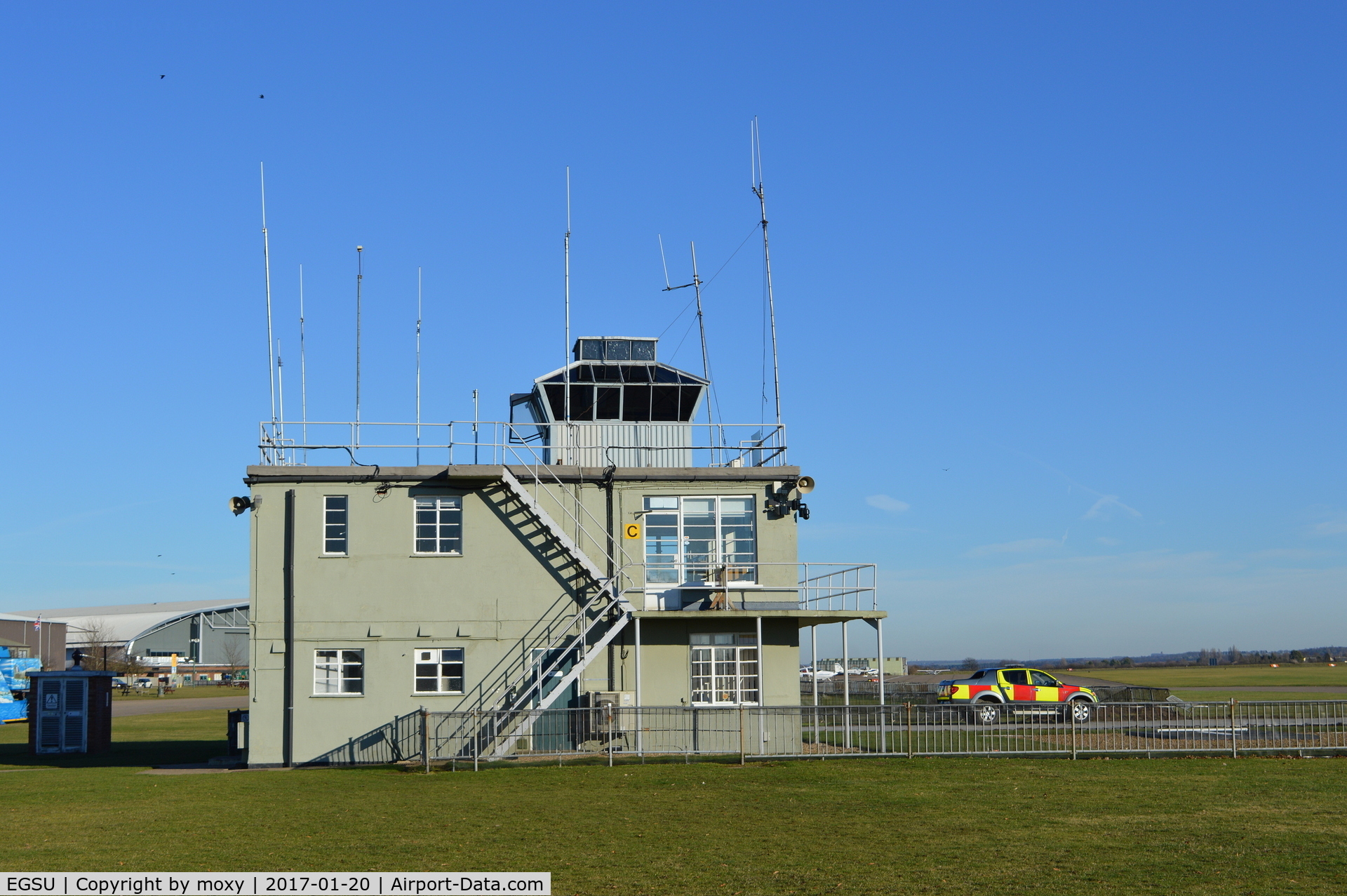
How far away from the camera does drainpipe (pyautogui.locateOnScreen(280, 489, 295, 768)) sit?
27.0m

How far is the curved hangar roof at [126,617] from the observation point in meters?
130

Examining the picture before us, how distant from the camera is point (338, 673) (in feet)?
90.0

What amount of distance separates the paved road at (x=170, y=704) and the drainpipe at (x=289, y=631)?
35.6 m

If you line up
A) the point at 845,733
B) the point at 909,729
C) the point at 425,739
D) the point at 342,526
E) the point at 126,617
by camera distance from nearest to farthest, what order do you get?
1. the point at 425,739
2. the point at 909,729
3. the point at 845,733
4. the point at 342,526
5. the point at 126,617

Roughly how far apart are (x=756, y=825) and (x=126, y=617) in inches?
5410

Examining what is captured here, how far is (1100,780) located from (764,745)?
23.8 feet

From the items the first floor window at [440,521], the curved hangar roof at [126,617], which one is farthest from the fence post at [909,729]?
the curved hangar roof at [126,617]

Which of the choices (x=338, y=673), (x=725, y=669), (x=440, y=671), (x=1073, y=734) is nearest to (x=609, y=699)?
(x=725, y=669)

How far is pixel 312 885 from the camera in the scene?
38.5ft

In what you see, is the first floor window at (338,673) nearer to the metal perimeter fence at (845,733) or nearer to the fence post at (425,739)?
the metal perimeter fence at (845,733)

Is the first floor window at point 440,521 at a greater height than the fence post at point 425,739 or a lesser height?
greater

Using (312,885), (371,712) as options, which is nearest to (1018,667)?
(371,712)

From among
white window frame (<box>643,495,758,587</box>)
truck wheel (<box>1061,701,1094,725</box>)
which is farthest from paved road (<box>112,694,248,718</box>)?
truck wheel (<box>1061,701,1094,725</box>)

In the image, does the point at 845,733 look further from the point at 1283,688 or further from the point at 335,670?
the point at 1283,688
